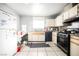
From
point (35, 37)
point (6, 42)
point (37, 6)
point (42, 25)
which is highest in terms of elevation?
point (37, 6)

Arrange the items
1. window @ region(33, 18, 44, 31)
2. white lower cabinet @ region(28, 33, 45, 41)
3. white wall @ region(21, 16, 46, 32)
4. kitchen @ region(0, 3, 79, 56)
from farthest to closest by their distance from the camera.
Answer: window @ region(33, 18, 44, 31)
white wall @ region(21, 16, 46, 32)
white lower cabinet @ region(28, 33, 45, 41)
kitchen @ region(0, 3, 79, 56)

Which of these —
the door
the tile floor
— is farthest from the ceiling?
the door

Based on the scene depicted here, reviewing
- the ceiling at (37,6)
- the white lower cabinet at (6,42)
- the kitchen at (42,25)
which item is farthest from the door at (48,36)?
the white lower cabinet at (6,42)

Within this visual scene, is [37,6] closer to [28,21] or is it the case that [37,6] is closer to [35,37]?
[35,37]

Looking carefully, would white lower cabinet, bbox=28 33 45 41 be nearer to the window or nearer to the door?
the door

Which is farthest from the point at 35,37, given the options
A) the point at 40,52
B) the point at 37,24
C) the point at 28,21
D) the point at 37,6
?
the point at 40,52

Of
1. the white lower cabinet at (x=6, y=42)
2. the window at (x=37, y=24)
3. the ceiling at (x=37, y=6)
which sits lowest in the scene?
the white lower cabinet at (x=6, y=42)

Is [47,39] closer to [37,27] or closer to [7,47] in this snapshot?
[37,27]

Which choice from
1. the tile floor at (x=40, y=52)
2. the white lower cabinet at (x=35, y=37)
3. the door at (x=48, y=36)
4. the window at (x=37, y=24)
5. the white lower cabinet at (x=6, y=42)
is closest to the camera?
the white lower cabinet at (x=6, y=42)

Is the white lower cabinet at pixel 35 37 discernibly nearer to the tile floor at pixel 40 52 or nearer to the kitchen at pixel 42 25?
the kitchen at pixel 42 25

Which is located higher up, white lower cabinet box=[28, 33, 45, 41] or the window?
the window

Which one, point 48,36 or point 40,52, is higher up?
point 48,36

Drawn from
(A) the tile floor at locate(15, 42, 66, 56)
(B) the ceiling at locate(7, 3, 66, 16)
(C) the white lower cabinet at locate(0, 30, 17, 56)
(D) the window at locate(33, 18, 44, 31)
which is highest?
(B) the ceiling at locate(7, 3, 66, 16)

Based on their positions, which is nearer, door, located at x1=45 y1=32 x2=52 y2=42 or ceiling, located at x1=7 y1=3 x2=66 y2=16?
ceiling, located at x1=7 y1=3 x2=66 y2=16
